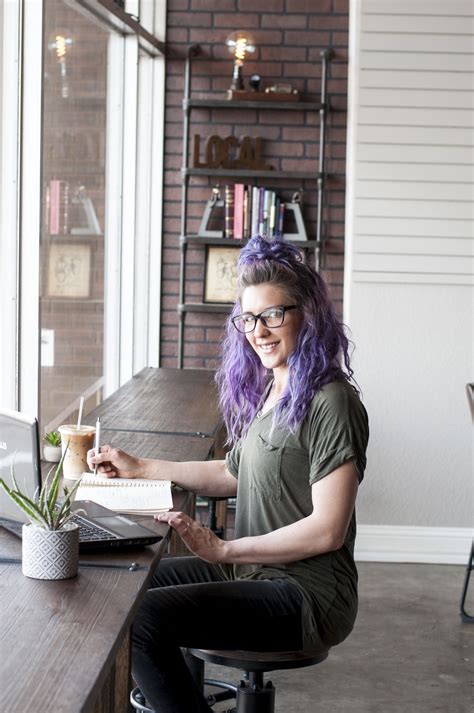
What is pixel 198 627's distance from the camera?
7.15ft

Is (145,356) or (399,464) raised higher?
(145,356)

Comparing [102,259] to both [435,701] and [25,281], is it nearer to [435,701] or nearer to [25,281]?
[25,281]

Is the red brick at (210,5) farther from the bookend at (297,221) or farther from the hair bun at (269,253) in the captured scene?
the hair bun at (269,253)

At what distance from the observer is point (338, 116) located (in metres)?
5.65

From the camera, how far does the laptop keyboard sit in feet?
6.57

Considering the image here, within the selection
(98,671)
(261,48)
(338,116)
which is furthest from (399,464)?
(98,671)

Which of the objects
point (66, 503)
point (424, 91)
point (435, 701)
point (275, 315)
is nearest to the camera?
point (66, 503)

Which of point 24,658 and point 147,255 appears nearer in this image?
point 24,658

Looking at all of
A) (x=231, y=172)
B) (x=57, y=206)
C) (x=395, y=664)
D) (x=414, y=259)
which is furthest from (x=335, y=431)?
(x=231, y=172)

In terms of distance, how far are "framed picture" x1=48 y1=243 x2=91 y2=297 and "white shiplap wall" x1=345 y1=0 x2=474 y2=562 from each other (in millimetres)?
1239

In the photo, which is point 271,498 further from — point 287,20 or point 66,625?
point 287,20

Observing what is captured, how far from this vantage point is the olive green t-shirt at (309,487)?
2.25m

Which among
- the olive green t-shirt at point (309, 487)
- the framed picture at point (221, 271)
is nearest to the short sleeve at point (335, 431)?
the olive green t-shirt at point (309, 487)

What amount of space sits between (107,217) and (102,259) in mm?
253
